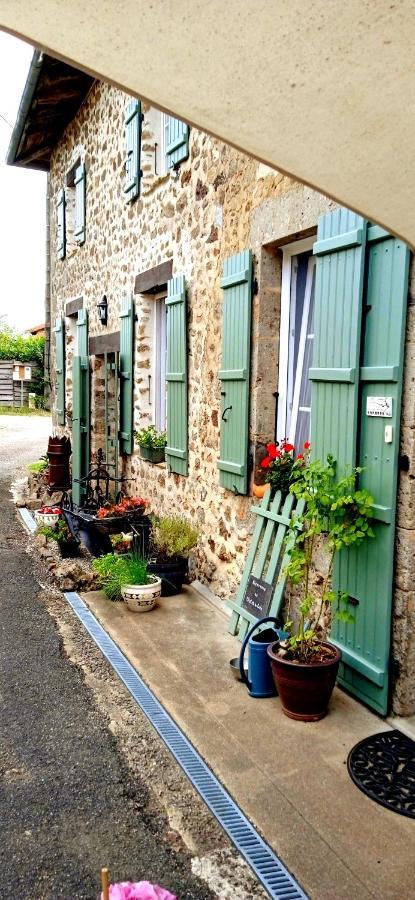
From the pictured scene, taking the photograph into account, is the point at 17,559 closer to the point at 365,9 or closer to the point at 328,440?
the point at 328,440

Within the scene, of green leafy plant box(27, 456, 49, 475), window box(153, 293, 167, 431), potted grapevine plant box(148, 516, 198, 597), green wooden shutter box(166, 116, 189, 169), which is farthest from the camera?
green leafy plant box(27, 456, 49, 475)

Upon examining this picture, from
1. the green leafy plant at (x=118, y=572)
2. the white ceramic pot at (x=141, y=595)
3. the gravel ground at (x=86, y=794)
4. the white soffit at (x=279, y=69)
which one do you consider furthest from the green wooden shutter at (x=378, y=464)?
the green leafy plant at (x=118, y=572)

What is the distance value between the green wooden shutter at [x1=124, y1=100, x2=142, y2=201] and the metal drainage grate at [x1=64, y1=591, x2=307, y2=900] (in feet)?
14.8

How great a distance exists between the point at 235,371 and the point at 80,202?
5426 mm

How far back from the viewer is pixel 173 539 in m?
5.44

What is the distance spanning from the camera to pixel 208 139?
5.15 m

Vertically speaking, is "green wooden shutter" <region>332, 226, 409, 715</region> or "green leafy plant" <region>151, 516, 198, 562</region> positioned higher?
"green wooden shutter" <region>332, 226, 409, 715</region>

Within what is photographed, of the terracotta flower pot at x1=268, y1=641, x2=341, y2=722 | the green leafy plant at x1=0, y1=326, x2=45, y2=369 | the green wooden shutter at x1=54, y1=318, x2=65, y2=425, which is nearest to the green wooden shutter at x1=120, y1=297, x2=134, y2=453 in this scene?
the green wooden shutter at x1=54, y1=318, x2=65, y2=425

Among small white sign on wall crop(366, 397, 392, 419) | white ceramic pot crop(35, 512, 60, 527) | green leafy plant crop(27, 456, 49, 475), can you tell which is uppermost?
small white sign on wall crop(366, 397, 392, 419)

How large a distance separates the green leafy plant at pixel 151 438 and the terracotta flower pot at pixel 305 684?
3345 millimetres

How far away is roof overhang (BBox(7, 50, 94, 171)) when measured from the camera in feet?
26.3

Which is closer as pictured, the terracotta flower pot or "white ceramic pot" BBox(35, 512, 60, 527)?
the terracotta flower pot

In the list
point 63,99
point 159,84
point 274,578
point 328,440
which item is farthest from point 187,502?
point 63,99

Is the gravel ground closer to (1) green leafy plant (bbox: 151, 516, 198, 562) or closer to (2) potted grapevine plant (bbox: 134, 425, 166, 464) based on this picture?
(1) green leafy plant (bbox: 151, 516, 198, 562)
